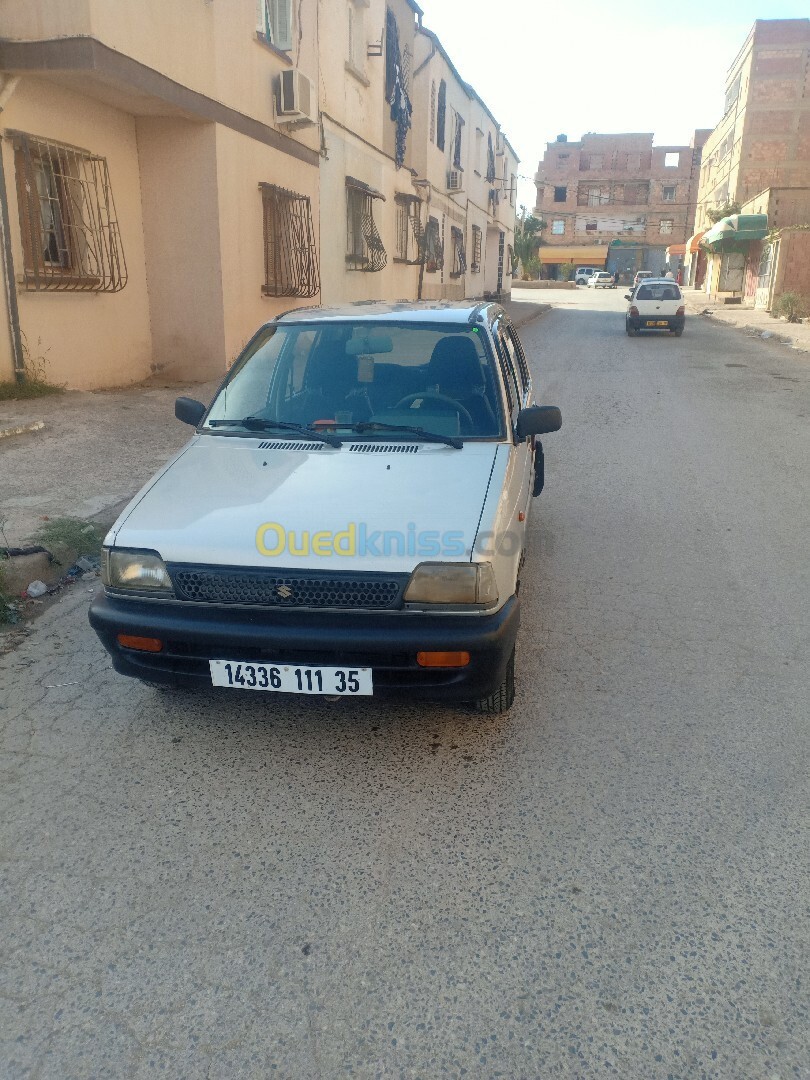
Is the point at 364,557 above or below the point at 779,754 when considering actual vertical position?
above

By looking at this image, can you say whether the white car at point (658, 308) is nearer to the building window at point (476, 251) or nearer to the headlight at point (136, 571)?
the building window at point (476, 251)

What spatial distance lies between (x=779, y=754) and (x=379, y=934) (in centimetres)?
178

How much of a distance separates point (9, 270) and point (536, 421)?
699cm

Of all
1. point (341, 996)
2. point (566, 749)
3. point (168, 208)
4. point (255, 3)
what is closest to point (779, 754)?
point (566, 749)

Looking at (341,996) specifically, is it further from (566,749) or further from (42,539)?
(42,539)

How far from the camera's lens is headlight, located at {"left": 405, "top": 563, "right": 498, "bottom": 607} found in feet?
9.46

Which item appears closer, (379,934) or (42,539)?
(379,934)

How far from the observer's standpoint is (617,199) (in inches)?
2726

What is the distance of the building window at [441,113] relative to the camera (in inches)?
923

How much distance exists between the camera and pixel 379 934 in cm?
230

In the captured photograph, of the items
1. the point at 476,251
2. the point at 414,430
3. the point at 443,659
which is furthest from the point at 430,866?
the point at 476,251

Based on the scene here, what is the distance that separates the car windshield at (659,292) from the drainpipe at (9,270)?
718 inches

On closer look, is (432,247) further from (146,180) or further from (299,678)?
(299,678)

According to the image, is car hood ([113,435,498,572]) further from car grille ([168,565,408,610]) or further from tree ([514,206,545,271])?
tree ([514,206,545,271])
